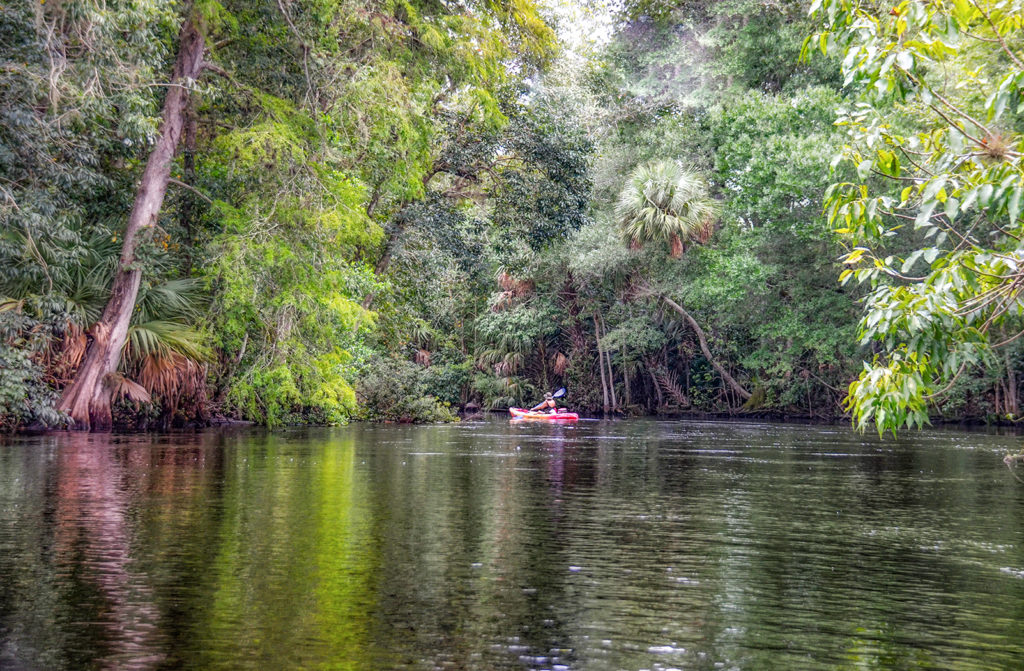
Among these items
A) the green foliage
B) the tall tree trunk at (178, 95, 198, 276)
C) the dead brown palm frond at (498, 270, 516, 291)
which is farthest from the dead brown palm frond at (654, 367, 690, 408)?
the tall tree trunk at (178, 95, 198, 276)

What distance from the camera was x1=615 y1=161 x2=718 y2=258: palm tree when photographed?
33.9m

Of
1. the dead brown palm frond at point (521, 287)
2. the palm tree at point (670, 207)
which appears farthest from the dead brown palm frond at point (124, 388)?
the dead brown palm frond at point (521, 287)

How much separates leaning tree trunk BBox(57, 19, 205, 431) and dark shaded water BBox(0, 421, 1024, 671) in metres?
5.99

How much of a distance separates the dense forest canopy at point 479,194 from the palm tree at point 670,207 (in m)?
0.08

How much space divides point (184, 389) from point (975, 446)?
1479cm

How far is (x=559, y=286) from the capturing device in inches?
1724

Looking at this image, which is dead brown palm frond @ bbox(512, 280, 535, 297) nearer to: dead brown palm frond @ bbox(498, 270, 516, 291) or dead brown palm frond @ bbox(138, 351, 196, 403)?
dead brown palm frond @ bbox(498, 270, 516, 291)

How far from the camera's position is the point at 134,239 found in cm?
2016

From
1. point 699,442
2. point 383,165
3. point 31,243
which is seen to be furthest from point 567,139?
point 31,243

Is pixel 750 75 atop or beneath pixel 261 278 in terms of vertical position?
atop

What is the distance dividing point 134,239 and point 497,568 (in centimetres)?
1527

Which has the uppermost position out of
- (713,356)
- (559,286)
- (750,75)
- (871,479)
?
(750,75)

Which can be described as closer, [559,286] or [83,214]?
[83,214]

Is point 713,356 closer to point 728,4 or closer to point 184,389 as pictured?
point 728,4
